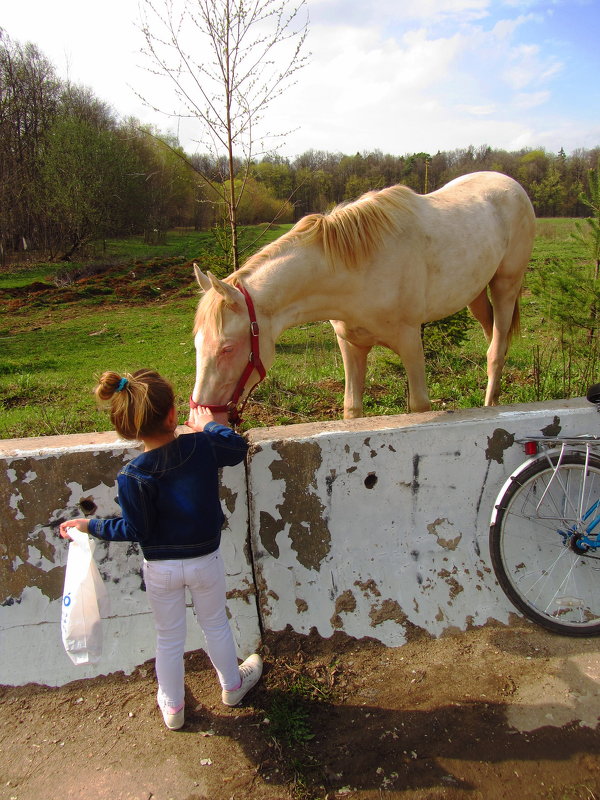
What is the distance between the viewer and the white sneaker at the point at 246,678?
2328 millimetres

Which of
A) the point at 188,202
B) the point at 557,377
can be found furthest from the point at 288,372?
the point at 188,202

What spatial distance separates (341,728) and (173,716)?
691 millimetres

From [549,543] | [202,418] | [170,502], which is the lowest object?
[549,543]

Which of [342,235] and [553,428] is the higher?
[342,235]

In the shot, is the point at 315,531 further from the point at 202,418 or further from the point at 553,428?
the point at 553,428

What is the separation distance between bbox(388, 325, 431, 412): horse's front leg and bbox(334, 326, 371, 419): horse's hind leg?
36 cm

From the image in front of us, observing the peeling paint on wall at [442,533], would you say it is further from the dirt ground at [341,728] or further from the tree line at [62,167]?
the tree line at [62,167]

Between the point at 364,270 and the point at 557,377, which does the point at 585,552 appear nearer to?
the point at 364,270

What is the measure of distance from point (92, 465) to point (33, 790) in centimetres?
128

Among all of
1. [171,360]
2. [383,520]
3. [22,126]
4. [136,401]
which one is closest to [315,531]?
[383,520]

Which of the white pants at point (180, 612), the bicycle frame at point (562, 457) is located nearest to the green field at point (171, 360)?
the bicycle frame at point (562, 457)

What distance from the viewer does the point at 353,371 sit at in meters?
4.19

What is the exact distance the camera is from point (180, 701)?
2.21 meters

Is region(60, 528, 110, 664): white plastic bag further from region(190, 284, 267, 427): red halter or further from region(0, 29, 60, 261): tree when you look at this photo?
region(0, 29, 60, 261): tree
